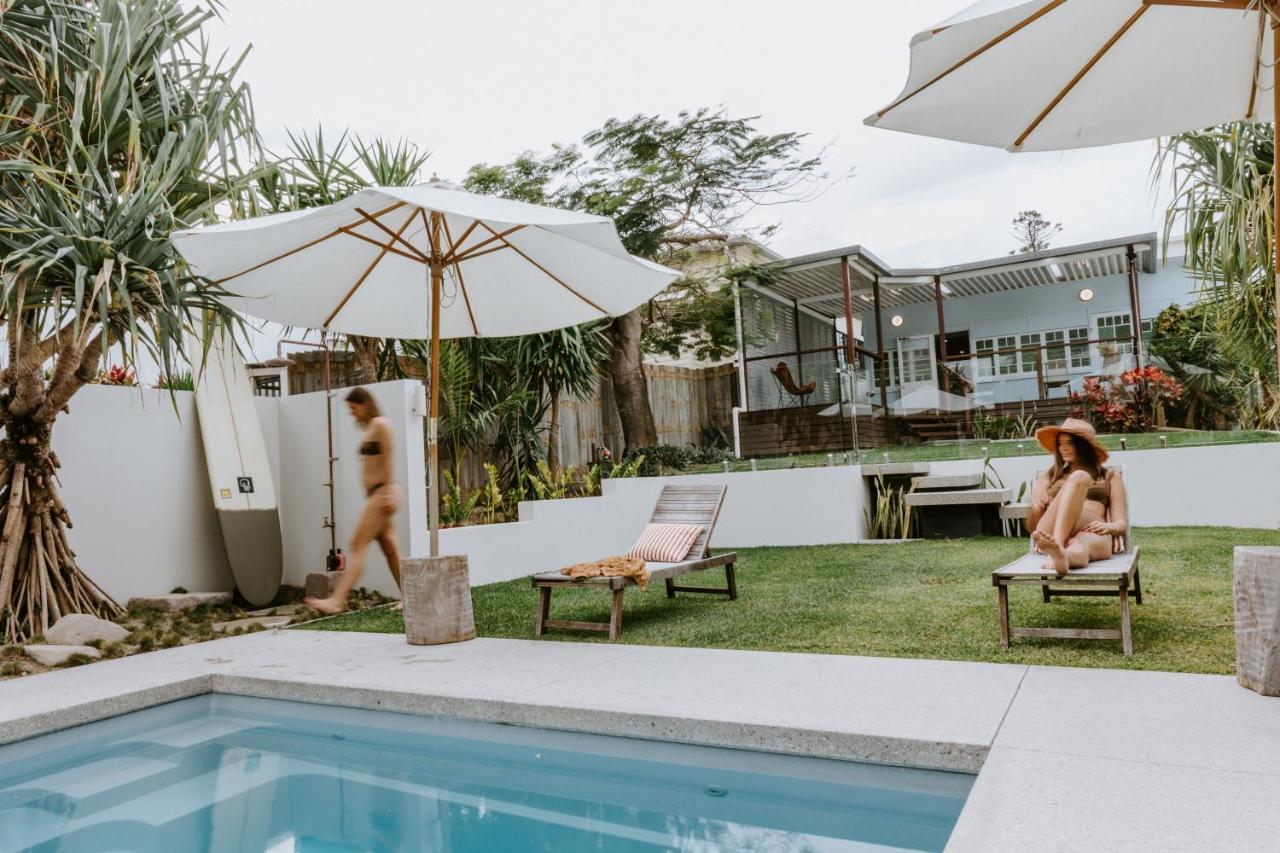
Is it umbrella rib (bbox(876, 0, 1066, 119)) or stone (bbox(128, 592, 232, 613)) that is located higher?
umbrella rib (bbox(876, 0, 1066, 119))

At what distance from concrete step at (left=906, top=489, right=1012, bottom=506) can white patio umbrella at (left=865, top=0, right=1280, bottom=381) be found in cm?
562

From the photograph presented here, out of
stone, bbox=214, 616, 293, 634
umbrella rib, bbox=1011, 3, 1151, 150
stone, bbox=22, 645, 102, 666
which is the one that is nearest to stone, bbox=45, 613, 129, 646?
stone, bbox=22, 645, 102, 666

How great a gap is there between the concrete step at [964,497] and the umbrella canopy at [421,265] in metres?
5.14

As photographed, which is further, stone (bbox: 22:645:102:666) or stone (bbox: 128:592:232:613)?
stone (bbox: 128:592:232:613)

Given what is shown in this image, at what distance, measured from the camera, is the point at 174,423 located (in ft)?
26.3

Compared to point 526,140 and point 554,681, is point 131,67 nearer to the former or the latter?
point 554,681

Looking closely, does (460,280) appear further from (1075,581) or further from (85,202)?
(1075,581)

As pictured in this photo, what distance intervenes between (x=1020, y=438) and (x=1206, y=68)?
23.9 ft

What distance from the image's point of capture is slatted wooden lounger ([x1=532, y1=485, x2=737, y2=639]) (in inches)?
219

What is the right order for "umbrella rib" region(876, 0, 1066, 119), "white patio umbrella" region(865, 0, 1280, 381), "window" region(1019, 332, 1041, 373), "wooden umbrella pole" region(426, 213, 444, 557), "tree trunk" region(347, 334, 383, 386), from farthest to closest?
1. "window" region(1019, 332, 1041, 373)
2. "tree trunk" region(347, 334, 383, 386)
3. "wooden umbrella pole" region(426, 213, 444, 557)
4. "white patio umbrella" region(865, 0, 1280, 381)
5. "umbrella rib" region(876, 0, 1066, 119)

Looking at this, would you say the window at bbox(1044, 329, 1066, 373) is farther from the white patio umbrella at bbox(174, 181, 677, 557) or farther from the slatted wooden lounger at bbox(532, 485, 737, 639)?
the white patio umbrella at bbox(174, 181, 677, 557)

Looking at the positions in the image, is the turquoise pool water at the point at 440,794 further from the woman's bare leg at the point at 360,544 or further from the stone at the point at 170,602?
the stone at the point at 170,602

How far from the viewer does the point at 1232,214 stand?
21.2 ft

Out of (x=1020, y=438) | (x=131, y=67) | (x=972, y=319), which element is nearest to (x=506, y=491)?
(x=131, y=67)
